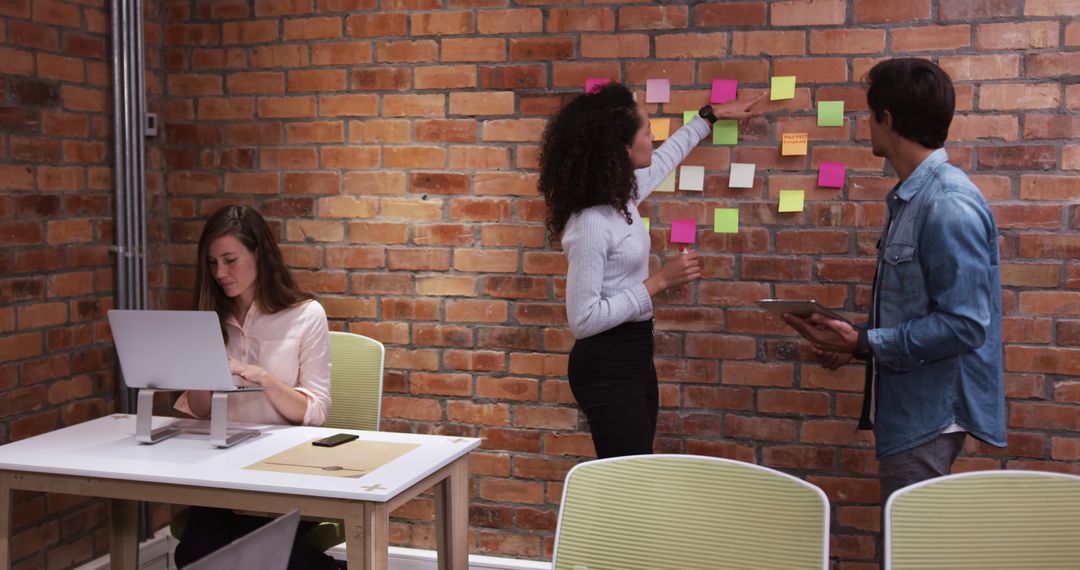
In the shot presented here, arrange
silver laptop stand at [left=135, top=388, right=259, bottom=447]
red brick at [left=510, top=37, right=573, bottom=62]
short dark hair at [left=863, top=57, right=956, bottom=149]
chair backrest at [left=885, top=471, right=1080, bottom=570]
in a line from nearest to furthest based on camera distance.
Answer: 1. chair backrest at [left=885, top=471, right=1080, bottom=570]
2. short dark hair at [left=863, top=57, right=956, bottom=149]
3. silver laptop stand at [left=135, top=388, right=259, bottom=447]
4. red brick at [left=510, top=37, right=573, bottom=62]

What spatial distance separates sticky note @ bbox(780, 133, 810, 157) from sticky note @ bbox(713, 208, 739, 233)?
23 centimetres

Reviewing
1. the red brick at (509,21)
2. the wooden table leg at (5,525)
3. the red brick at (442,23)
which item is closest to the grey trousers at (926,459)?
the red brick at (509,21)

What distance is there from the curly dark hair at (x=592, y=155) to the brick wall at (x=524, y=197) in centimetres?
51

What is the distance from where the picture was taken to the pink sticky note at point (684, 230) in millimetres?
2873

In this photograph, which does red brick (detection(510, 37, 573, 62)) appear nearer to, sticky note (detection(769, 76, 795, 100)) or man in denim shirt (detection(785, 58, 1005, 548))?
sticky note (detection(769, 76, 795, 100))

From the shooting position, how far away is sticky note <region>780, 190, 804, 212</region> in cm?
278

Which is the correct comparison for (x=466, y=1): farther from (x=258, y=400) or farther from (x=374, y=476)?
(x=374, y=476)

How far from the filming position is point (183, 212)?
11.0ft

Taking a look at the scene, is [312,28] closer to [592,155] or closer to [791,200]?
[592,155]

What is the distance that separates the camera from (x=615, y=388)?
237 centimetres

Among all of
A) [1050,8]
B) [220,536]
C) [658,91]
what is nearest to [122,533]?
[220,536]

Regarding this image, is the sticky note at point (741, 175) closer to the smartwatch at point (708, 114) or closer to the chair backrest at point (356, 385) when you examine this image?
the smartwatch at point (708, 114)

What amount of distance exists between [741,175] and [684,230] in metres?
0.24

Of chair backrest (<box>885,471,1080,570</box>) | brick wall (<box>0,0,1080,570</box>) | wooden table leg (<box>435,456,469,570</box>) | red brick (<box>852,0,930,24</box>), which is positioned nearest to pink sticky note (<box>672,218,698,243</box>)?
brick wall (<box>0,0,1080,570</box>)
